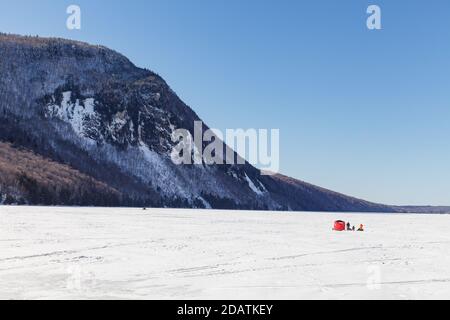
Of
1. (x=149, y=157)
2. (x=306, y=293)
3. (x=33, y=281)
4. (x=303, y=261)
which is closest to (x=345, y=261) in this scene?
(x=303, y=261)

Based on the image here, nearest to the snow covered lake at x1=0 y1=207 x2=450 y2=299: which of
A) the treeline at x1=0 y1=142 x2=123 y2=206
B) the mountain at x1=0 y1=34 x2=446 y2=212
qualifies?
the treeline at x1=0 y1=142 x2=123 y2=206

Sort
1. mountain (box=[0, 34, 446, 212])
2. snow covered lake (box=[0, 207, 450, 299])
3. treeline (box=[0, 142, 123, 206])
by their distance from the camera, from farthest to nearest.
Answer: mountain (box=[0, 34, 446, 212]) < treeline (box=[0, 142, 123, 206]) < snow covered lake (box=[0, 207, 450, 299])

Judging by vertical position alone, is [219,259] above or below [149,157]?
below

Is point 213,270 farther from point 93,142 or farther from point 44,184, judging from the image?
point 93,142

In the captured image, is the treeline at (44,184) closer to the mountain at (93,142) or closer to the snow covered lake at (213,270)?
the mountain at (93,142)

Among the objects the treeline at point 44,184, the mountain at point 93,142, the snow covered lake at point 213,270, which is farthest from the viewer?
the mountain at point 93,142

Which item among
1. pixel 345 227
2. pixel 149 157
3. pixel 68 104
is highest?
pixel 68 104

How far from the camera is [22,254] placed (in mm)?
17078

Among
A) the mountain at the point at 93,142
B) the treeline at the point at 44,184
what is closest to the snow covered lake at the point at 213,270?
the treeline at the point at 44,184

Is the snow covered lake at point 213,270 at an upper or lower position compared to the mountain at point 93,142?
lower

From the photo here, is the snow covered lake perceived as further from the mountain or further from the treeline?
the mountain

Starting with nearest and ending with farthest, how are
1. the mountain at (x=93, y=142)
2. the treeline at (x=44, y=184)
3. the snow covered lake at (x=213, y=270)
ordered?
the snow covered lake at (x=213, y=270) < the treeline at (x=44, y=184) < the mountain at (x=93, y=142)
